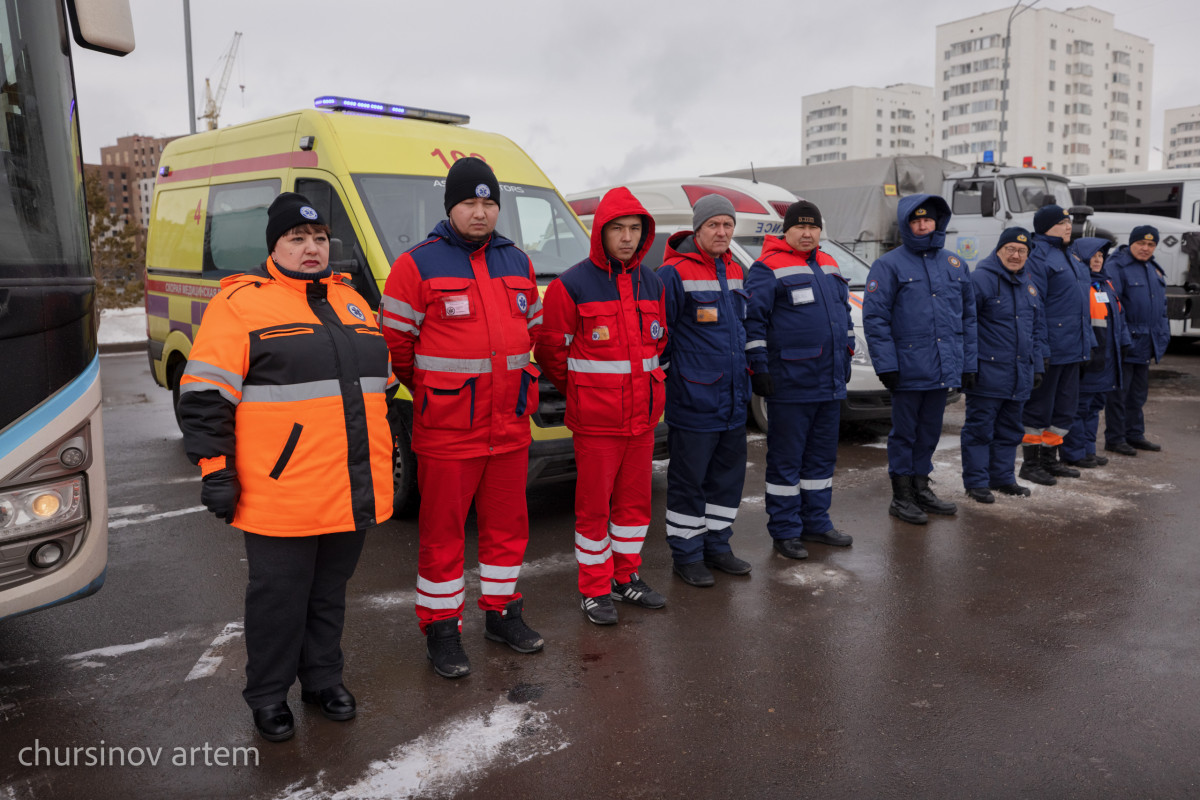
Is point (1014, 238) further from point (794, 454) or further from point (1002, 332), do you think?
point (794, 454)

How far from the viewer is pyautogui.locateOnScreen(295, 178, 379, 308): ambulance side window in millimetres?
5285

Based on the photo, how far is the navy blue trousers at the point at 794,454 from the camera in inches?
204

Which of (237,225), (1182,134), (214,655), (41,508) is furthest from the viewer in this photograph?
(1182,134)

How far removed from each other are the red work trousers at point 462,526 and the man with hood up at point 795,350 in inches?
68.4

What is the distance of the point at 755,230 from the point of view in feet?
30.5

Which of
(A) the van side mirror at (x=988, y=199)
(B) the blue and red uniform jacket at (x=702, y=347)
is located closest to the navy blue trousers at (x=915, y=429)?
(B) the blue and red uniform jacket at (x=702, y=347)

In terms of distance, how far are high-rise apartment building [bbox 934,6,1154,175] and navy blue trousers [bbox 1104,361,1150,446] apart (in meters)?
94.9

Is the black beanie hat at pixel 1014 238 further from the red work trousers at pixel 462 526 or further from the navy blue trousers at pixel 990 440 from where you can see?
the red work trousers at pixel 462 526

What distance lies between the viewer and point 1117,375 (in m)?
7.84

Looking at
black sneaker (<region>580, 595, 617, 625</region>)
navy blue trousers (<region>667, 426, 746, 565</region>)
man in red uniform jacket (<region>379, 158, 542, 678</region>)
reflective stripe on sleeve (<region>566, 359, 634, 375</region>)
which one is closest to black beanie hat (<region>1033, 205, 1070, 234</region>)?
navy blue trousers (<region>667, 426, 746, 565</region>)

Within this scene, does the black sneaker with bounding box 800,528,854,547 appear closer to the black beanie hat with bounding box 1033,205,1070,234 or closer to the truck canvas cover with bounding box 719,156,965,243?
the black beanie hat with bounding box 1033,205,1070,234

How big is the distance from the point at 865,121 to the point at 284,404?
126030mm

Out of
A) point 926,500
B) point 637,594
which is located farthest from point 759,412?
point 637,594

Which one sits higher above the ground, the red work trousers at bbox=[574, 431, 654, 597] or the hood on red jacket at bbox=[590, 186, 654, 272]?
the hood on red jacket at bbox=[590, 186, 654, 272]
